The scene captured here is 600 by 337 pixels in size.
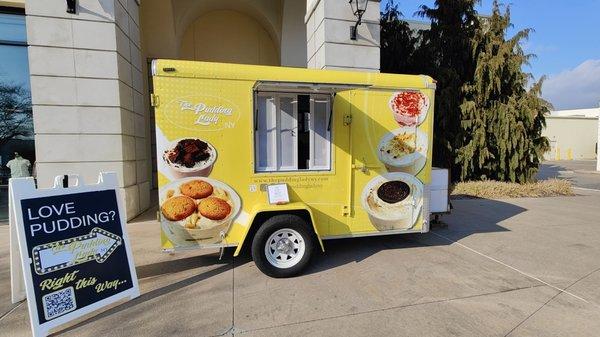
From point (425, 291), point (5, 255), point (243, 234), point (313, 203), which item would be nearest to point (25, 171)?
point (5, 255)

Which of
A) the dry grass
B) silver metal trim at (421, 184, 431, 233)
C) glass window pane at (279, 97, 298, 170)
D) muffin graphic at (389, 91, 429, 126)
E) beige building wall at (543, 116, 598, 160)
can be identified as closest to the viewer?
glass window pane at (279, 97, 298, 170)

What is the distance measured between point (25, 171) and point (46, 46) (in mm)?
3056

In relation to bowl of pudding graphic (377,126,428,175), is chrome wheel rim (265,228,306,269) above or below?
below

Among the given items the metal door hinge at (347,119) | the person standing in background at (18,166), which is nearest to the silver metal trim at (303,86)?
the metal door hinge at (347,119)

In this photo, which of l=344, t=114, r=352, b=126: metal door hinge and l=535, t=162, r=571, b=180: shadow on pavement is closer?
l=344, t=114, r=352, b=126: metal door hinge

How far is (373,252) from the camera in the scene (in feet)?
16.7

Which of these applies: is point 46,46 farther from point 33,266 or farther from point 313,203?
point 313,203

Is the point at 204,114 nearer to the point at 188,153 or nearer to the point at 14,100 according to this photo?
the point at 188,153

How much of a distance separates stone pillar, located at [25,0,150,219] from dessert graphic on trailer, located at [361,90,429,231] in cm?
528

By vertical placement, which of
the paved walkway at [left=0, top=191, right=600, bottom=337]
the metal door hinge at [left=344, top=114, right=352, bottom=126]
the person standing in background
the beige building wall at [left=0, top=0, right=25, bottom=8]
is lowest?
the paved walkway at [left=0, top=191, right=600, bottom=337]

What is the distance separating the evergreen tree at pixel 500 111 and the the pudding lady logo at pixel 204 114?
32.4 feet

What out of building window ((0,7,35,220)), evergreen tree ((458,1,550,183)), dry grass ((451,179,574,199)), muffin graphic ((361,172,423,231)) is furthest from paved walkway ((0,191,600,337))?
evergreen tree ((458,1,550,183))

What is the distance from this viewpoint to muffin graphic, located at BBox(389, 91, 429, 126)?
15.3ft

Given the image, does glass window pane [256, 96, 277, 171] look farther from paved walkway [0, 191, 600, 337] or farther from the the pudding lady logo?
paved walkway [0, 191, 600, 337]
